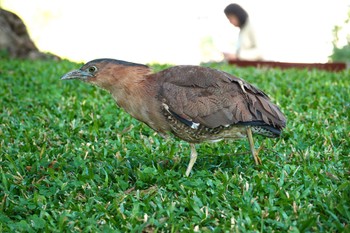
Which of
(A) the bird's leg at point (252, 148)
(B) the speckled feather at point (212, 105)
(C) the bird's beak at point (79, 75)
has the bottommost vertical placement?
(A) the bird's leg at point (252, 148)

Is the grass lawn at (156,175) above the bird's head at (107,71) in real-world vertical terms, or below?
below

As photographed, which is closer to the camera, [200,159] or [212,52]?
[200,159]

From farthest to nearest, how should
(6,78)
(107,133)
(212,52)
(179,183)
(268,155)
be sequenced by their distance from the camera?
(212,52)
(6,78)
(107,133)
(268,155)
(179,183)

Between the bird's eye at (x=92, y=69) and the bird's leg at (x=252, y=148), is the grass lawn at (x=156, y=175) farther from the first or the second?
the bird's eye at (x=92, y=69)

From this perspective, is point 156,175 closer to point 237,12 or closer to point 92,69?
point 92,69

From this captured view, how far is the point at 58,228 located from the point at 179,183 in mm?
977

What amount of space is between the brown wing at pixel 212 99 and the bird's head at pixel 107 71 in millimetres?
232

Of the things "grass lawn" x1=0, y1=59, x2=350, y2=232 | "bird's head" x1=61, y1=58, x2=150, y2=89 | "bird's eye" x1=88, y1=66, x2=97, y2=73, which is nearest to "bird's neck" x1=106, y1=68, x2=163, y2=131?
"bird's head" x1=61, y1=58, x2=150, y2=89

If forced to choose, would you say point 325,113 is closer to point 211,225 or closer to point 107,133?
point 107,133

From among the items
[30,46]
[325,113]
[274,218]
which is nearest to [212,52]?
[30,46]

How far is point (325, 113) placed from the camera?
21.0 ft

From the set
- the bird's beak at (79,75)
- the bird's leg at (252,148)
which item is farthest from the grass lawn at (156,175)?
the bird's beak at (79,75)

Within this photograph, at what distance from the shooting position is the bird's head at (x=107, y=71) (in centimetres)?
445

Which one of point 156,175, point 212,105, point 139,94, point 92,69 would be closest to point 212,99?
point 212,105
